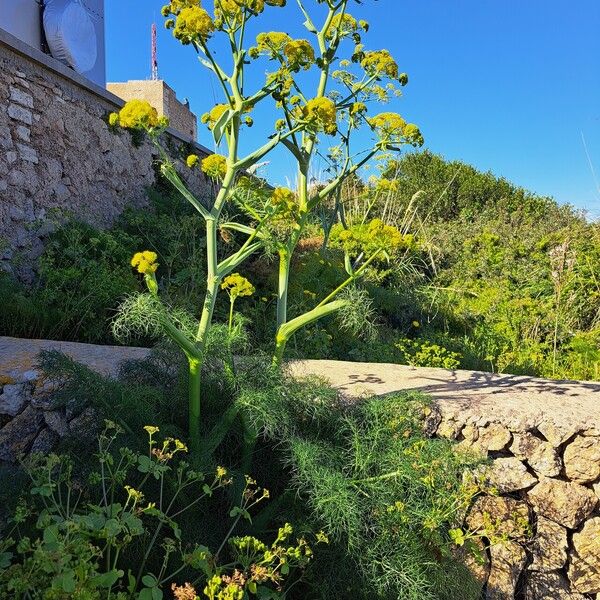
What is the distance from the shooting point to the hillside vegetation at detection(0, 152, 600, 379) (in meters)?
4.31

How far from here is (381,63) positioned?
103 inches

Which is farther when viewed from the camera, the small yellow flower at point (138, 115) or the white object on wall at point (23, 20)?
the white object on wall at point (23, 20)

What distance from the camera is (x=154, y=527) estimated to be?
6.82 feet

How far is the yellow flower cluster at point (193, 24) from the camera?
85.3 inches

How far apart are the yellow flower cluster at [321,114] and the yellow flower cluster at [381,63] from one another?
570 millimetres

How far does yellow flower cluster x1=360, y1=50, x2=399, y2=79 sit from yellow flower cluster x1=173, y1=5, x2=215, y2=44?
0.75 meters

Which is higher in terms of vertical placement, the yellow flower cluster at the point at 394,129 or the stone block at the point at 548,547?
the yellow flower cluster at the point at 394,129

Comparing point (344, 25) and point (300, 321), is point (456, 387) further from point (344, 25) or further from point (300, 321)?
point (344, 25)

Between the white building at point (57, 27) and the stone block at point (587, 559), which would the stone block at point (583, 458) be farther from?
the white building at point (57, 27)

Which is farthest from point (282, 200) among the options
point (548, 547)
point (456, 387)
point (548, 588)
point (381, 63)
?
point (548, 588)

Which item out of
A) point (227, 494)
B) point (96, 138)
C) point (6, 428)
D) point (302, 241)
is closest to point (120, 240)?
point (96, 138)

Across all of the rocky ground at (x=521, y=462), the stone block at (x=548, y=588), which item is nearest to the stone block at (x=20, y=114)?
the rocky ground at (x=521, y=462)

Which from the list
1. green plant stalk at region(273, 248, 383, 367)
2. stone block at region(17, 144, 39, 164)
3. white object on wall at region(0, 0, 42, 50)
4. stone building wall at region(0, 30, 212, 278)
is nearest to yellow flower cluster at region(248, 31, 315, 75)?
green plant stalk at region(273, 248, 383, 367)

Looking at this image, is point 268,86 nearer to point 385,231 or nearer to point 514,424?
point 385,231
